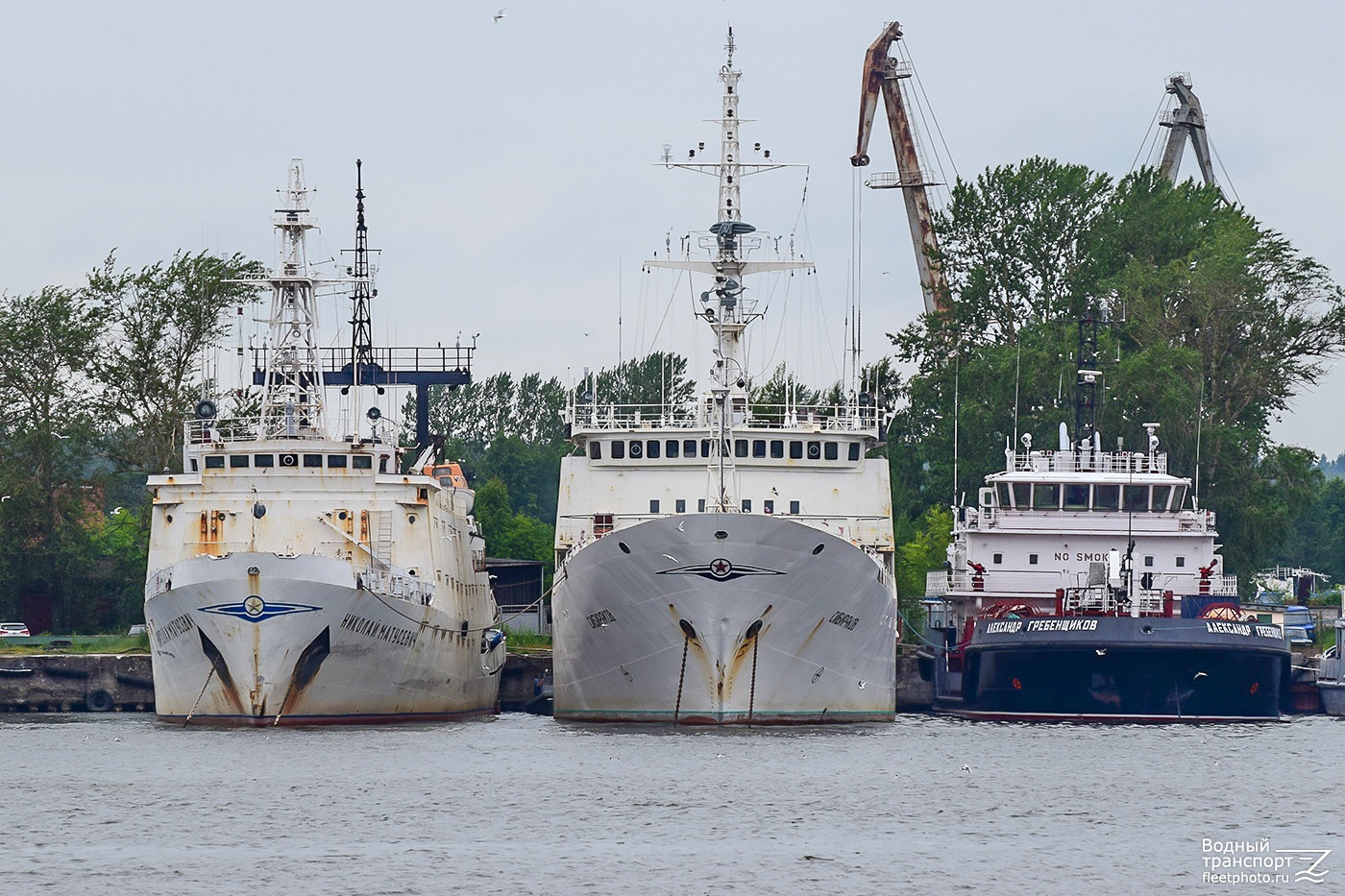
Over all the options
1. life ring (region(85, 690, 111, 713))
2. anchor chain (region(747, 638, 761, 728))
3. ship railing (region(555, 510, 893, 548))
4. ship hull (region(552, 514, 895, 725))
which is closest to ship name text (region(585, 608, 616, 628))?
ship hull (region(552, 514, 895, 725))

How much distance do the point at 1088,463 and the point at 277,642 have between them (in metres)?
26.4

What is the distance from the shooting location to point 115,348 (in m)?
88.8

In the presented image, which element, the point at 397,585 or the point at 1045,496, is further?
the point at 1045,496

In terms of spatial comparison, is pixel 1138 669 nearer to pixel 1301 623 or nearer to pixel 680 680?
pixel 680 680

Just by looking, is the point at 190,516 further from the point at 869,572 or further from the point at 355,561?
the point at 869,572

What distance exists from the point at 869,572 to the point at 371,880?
23410 millimetres

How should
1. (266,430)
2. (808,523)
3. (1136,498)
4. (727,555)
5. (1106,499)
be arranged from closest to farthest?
(727,555)
(808,523)
(266,430)
(1136,498)
(1106,499)

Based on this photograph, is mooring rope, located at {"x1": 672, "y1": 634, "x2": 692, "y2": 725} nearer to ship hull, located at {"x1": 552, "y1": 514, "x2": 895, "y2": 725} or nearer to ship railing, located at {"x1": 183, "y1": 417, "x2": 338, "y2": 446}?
ship hull, located at {"x1": 552, "y1": 514, "x2": 895, "y2": 725}

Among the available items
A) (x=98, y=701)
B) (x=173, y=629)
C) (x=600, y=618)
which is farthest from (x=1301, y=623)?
(x=173, y=629)

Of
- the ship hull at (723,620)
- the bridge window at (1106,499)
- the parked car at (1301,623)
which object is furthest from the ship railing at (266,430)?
the parked car at (1301,623)

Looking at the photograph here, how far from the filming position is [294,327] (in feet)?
216

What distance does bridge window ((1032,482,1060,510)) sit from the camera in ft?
229

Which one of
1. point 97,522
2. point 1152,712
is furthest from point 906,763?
point 97,522

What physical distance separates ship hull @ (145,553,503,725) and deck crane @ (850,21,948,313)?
46582 millimetres
